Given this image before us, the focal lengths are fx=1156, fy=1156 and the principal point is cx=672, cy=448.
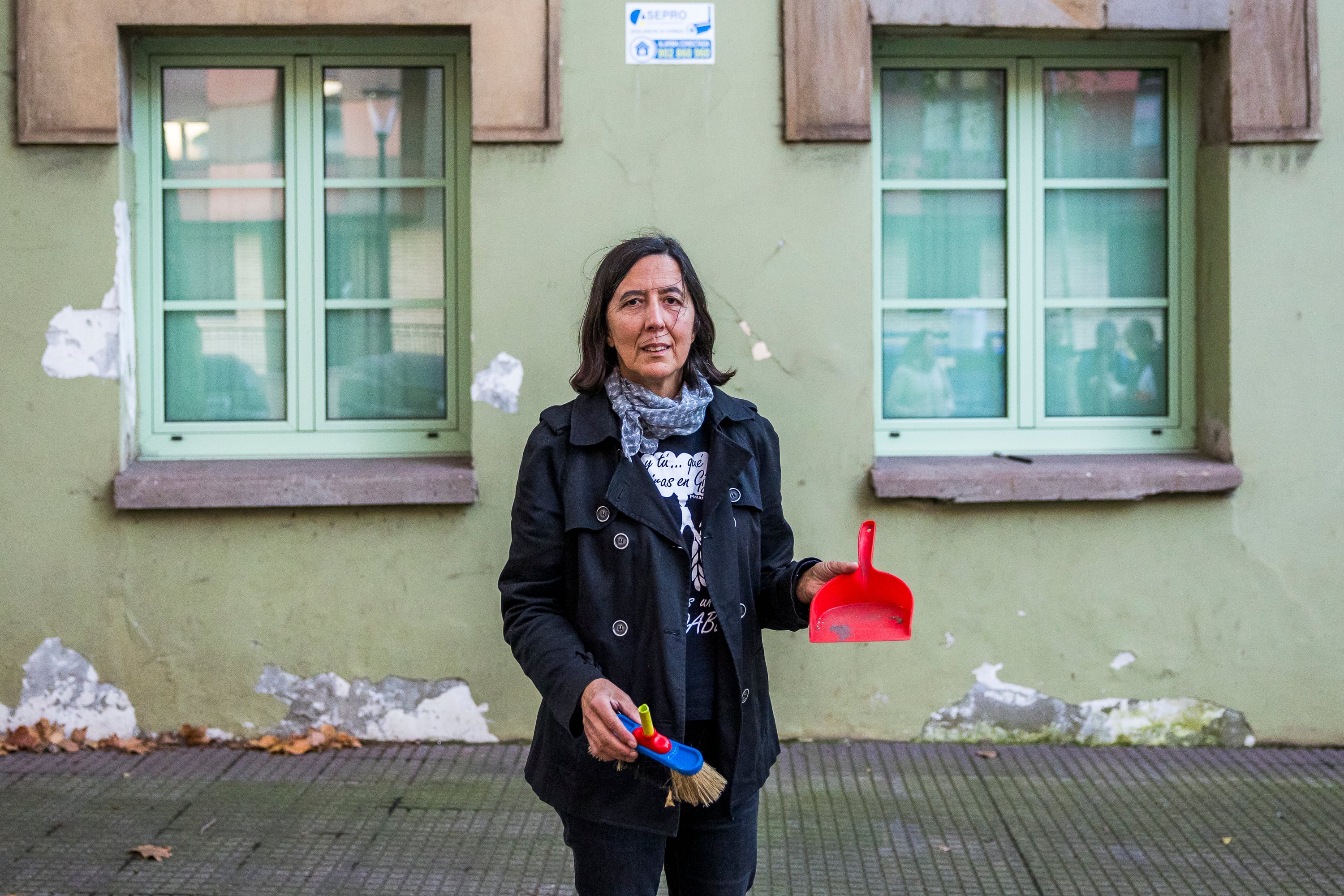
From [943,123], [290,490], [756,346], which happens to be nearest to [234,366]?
[290,490]

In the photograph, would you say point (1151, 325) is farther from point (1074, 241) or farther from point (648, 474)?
point (648, 474)

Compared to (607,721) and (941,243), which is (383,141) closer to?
(941,243)

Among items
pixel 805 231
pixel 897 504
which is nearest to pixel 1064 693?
pixel 897 504

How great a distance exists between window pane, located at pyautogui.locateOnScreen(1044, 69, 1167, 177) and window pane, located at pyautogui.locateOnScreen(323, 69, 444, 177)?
8.52 feet

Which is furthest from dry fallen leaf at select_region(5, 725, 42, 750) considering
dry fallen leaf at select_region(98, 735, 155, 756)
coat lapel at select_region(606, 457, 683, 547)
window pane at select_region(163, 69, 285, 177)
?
coat lapel at select_region(606, 457, 683, 547)

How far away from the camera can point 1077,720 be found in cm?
466

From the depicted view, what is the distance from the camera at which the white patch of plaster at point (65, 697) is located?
181 inches

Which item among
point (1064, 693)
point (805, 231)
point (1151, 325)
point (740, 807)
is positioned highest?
point (805, 231)

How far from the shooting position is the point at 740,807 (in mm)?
2227

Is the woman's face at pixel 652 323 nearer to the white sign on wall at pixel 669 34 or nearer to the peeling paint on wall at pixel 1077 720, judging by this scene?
the white sign on wall at pixel 669 34

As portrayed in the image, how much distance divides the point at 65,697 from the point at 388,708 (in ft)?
4.17

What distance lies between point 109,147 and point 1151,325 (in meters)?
4.34

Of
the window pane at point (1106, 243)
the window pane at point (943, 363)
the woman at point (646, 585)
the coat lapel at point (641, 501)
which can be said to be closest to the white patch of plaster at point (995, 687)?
the window pane at point (943, 363)

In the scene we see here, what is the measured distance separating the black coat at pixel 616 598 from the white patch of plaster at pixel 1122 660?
287cm
